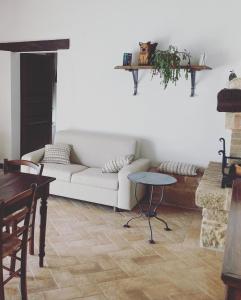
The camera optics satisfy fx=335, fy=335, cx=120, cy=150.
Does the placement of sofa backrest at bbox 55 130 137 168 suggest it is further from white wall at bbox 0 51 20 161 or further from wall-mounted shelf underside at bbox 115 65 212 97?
white wall at bbox 0 51 20 161

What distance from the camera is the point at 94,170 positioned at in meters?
4.59

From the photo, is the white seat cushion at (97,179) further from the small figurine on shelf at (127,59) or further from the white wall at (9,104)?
the white wall at (9,104)

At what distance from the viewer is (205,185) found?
11.3 feet

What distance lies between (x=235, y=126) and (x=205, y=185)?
0.69 m

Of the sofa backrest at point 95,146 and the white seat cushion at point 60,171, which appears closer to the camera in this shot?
the white seat cushion at point 60,171

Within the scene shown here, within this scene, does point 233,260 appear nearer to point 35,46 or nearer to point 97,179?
point 97,179

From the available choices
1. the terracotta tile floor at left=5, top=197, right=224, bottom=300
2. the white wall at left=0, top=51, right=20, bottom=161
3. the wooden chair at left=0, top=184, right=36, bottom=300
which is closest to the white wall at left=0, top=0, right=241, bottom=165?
the white wall at left=0, top=51, right=20, bottom=161

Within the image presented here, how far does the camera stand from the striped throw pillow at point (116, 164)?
14.5ft

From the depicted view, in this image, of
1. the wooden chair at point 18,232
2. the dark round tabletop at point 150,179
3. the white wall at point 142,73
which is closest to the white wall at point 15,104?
the white wall at point 142,73

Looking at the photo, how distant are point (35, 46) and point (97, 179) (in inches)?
103

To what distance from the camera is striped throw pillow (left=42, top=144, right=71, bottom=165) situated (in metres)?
4.76

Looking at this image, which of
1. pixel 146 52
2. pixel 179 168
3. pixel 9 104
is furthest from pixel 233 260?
pixel 9 104

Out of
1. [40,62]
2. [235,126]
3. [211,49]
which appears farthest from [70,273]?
[40,62]

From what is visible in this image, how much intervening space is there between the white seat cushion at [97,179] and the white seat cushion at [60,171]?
0.09 m
